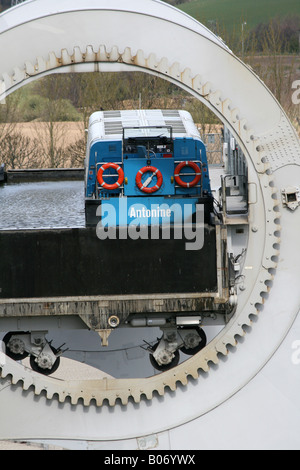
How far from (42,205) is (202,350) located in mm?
4923

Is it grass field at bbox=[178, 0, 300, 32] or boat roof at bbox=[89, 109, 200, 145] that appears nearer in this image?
boat roof at bbox=[89, 109, 200, 145]

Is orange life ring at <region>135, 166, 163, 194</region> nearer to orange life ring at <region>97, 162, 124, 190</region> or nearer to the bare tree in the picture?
orange life ring at <region>97, 162, 124, 190</region>

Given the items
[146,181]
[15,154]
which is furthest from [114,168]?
[15,154]

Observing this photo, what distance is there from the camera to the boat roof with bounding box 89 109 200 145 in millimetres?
13578

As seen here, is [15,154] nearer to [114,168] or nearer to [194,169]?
[114,168]

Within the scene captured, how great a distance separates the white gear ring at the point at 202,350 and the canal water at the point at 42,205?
6.82 feet

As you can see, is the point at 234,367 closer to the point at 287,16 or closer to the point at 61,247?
the point at 61,247

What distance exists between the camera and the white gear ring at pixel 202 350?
1038cm

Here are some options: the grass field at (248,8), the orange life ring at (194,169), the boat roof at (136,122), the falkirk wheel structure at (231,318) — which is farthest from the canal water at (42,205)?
the grass field at (248,8)

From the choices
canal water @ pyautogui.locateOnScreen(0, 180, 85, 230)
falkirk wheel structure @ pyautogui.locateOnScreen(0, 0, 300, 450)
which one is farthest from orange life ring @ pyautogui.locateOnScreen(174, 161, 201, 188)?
falkirk wheel structure @ pyautogui.locateOnScreen(0, 0, 300, 450)

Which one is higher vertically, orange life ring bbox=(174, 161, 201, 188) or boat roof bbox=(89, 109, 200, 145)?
boat roof bbox=(89, 109, 200, 145)

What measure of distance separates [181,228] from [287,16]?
46.8m

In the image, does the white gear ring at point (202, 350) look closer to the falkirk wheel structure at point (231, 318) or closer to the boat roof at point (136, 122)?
the falkirk wheel structure at point (231, 318)

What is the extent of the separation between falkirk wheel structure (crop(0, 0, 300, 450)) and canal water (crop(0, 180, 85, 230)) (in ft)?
6.10
